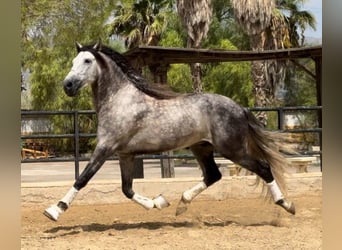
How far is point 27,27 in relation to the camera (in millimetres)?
7547

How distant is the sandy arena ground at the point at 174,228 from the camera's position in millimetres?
4918

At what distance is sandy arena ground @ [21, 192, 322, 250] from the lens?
492 cm

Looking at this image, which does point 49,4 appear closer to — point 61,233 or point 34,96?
point 34,96

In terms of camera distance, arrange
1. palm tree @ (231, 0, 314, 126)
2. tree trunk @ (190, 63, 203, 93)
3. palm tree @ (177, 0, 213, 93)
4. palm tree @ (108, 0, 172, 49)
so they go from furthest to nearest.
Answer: palm tree @ (177, 0, 213, 93) < palm tree @ (231, 0, 314, 126) < palm tree @ (108, 0, 172, 49) < tree trunk @ (190, 63, 203, 93)

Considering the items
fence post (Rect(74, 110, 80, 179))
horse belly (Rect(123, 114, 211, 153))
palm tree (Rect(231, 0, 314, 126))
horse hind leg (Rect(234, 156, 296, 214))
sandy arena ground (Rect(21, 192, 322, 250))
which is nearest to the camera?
sandy arena ground (Rect(21, 192, 322, 250))

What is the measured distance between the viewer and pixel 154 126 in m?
5.10

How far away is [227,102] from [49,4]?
11.5 feet

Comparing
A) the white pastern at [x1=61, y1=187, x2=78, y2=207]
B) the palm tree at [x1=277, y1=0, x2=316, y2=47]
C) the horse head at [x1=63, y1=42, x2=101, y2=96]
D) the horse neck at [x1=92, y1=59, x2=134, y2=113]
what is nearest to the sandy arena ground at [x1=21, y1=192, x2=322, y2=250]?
the white pastern at [x1=61, y1=187, x2=78, y2=207]

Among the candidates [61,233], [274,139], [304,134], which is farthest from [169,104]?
[304,134]

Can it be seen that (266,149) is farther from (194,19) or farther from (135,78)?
(194,19)

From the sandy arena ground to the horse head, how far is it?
1296 mm

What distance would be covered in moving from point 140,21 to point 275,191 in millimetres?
3350

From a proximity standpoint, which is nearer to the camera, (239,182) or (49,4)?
(239,182)

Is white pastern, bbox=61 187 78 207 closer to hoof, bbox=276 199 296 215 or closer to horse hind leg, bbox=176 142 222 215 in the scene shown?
horse hind leg, bbox=176 142 222 215
